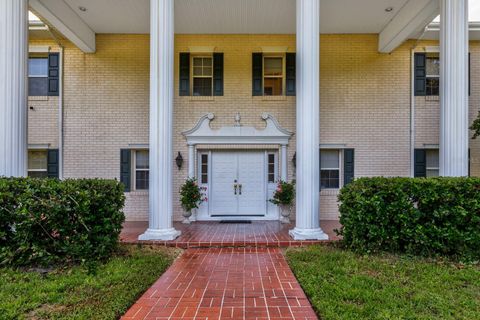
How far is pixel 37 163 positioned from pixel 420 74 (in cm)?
1244

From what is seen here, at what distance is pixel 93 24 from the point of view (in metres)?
9.07

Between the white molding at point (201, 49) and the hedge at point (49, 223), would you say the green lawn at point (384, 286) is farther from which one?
the white molding at point (201, 49)

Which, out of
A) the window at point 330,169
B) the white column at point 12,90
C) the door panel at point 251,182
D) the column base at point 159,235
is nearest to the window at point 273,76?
the door panel at point 251,182

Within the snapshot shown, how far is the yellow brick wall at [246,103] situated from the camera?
9.61 metres

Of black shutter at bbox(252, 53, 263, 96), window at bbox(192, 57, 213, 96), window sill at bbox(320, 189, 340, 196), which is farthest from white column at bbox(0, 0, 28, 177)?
window sill at bbox(320, 189, 340, 196)

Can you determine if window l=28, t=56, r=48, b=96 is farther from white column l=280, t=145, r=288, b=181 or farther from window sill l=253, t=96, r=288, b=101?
white column l=280, t=145, r=288, b=181

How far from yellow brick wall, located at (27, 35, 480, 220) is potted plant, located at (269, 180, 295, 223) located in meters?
1.13


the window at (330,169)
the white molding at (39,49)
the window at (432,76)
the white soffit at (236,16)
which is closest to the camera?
the white soffit at (236,16)

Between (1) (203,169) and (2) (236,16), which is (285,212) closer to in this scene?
(1) (203,169)

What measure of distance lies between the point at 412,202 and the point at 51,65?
34.7 feet

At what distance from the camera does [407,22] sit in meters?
8.24

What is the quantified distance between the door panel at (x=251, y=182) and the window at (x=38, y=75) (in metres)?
6.51

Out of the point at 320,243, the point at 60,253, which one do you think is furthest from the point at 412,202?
the point at 60,253

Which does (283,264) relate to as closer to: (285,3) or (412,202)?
(412,202)
